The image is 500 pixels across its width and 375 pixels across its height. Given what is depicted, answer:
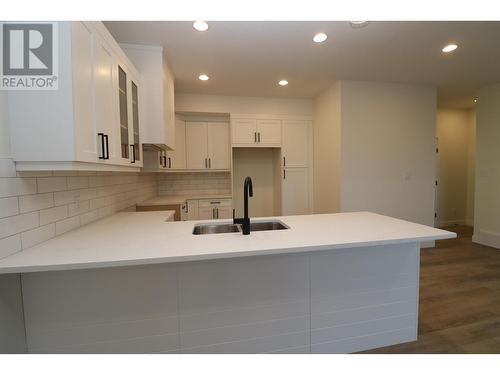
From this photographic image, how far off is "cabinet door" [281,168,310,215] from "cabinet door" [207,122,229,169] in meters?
1.10

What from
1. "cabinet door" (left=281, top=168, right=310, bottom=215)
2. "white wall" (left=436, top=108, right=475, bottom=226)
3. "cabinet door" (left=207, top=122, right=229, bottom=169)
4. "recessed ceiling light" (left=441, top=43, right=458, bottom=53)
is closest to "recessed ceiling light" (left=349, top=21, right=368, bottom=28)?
"recessed ceiling light" (left=441, top=43, right=458, bottom=53)

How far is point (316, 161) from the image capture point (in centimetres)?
409

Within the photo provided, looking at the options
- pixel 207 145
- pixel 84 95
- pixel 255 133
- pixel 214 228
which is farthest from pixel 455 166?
pixel 84 95

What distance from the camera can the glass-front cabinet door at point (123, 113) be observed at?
1809mm

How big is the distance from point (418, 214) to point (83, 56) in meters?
4.39

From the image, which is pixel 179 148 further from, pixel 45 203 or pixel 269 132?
pixel 45 203

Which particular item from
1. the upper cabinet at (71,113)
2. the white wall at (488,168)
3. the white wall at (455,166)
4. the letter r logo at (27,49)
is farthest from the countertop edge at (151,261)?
the white wall at (455,166)

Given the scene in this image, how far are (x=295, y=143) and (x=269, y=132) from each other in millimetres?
512

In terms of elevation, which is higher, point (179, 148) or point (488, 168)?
point (179, 148)

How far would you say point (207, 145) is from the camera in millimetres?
4062

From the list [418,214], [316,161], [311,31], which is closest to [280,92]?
[316,161]

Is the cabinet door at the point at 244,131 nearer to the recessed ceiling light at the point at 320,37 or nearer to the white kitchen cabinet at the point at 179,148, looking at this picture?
the white kitchen cabinet at the point at 179,148

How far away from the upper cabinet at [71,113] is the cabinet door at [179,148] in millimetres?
2357

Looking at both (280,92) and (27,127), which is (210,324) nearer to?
(27,127)
